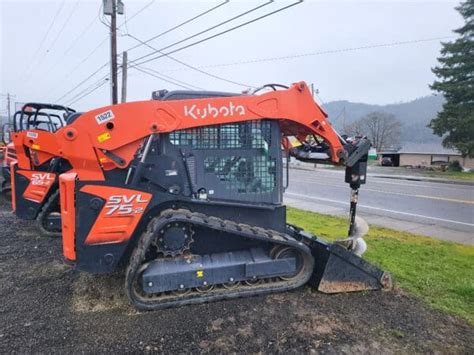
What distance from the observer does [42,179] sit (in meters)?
7.22

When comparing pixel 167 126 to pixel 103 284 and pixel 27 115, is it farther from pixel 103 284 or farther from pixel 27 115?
pixel 27 115

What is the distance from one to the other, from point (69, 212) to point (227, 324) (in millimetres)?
1977

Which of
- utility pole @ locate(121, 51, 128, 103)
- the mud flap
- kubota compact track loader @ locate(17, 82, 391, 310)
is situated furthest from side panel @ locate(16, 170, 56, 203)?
utility pole @ locate(121, 51, 128, 103)

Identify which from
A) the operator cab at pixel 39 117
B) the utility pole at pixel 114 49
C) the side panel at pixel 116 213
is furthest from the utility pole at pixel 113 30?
the side panel at pixel 116 213

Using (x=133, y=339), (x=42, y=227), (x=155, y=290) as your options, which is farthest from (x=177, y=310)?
(x=42, y=227)

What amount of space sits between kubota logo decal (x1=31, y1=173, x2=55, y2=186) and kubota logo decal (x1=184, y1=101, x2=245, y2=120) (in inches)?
171

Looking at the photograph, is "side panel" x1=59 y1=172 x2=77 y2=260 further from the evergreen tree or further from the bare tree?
the bare tree

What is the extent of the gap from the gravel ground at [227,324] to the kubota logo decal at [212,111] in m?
2.03

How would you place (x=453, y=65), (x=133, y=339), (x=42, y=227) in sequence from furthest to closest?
(x=453, y=65) < (x=42, y=227) < (x=133, y=339)

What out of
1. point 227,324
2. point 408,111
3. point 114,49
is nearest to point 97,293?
point 227,324

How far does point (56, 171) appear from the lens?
24.1ft

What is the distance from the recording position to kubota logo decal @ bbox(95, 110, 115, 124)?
3932 millimetres

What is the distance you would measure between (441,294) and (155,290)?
3194 mm

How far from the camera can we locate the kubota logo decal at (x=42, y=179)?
7184 millimetres
